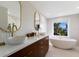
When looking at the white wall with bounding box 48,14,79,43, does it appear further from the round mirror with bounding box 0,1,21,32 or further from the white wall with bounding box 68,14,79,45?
the round mirror with bounding box 0,1,21,32

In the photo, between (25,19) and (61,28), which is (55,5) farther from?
(61,28)

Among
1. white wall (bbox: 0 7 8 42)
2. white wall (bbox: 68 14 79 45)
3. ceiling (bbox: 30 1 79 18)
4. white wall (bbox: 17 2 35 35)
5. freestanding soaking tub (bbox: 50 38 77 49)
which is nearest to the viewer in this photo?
white wall (bbox: 0 7 8 42)

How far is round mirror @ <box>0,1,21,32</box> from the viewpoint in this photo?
1807 mm

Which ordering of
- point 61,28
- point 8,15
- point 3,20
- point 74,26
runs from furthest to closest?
point 61,28 → point 74,26 → point 8,15 → point 3,20

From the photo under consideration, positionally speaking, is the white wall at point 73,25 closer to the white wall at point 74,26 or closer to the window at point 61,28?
the white wall at point 74,26

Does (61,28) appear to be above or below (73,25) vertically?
below

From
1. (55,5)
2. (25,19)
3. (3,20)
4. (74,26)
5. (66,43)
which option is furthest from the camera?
(74,26)

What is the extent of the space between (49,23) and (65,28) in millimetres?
1414

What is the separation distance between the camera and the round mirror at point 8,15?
1.81 meters

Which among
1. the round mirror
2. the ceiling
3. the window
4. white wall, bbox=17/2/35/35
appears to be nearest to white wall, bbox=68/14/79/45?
the window

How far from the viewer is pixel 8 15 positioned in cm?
195

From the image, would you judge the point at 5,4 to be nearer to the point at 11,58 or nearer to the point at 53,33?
the point at 11,58

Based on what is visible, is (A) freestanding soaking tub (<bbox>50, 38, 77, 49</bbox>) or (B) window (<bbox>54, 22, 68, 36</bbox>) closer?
(A) freestanding soaking tub (<bbox>50, 38, 77, 49</bbox>)

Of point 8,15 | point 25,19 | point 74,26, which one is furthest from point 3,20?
point 74,26
